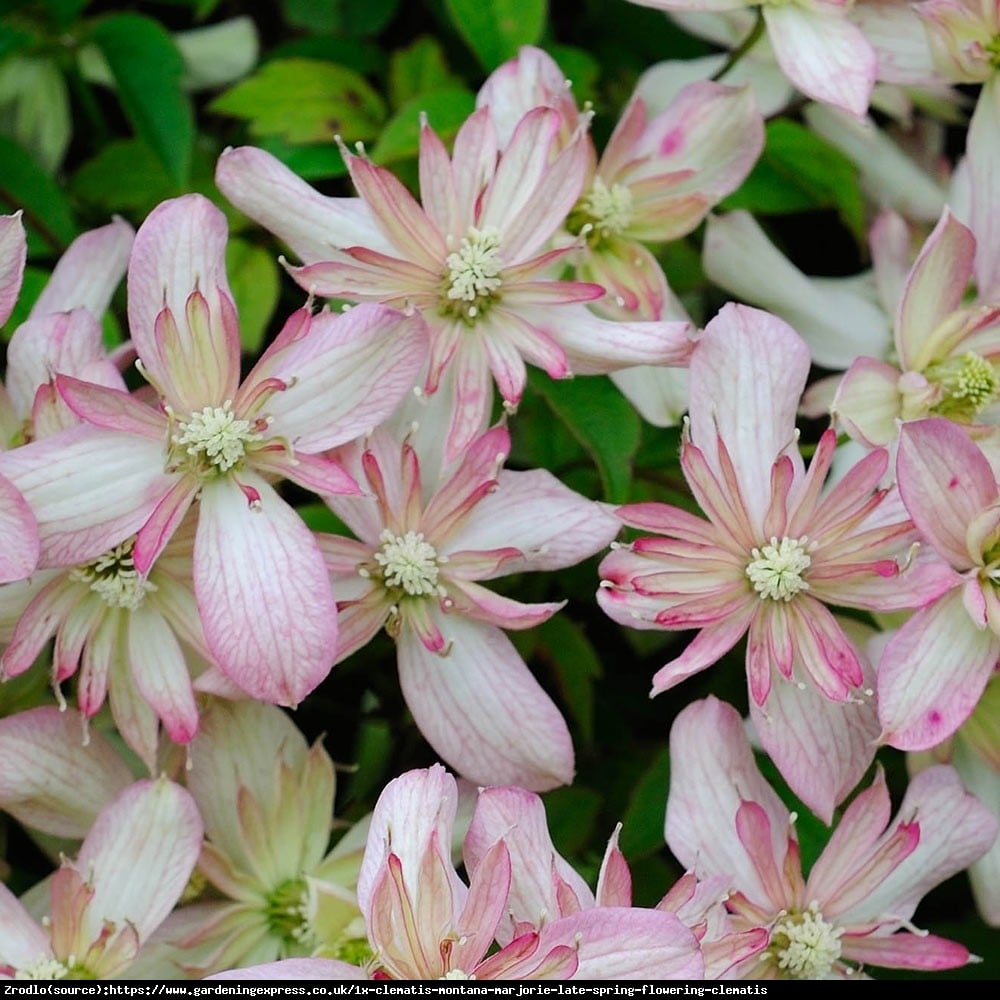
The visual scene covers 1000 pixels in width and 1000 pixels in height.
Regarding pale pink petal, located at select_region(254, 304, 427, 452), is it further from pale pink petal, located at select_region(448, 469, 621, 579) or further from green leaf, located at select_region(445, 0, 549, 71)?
green leaf, located at select_region(445, 0, 549, 71)

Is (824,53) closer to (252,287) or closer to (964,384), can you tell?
(964,384)

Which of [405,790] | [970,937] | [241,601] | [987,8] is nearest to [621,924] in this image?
[405,790]

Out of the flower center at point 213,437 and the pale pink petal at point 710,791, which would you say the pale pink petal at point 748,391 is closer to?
the pale pink petal at point 710,791

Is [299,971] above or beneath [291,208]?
beneath

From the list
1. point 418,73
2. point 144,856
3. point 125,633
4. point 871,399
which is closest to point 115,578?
point 125,633

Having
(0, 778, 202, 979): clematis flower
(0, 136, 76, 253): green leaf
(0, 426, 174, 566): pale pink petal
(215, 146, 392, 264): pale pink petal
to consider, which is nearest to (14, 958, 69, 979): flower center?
(0, 778, 202, 979): clematis flower
